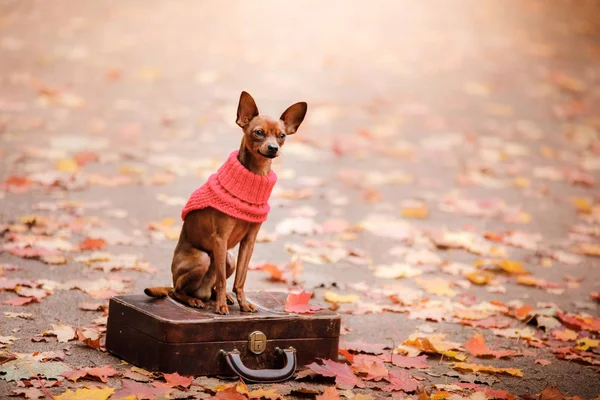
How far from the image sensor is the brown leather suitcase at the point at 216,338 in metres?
3.88

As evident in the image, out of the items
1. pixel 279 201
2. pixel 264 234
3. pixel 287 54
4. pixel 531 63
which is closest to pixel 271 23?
pixel 287 54

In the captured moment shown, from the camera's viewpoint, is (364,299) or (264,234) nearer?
(364,299)

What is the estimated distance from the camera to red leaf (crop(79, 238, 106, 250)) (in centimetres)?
625

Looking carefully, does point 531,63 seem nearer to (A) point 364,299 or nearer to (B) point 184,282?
(A) point 364,299

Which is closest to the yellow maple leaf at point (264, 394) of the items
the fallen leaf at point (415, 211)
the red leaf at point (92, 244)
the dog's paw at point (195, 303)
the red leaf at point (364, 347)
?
the dog's paw at point (195, 303)

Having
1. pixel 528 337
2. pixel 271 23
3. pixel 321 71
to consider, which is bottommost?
pixel 528 337

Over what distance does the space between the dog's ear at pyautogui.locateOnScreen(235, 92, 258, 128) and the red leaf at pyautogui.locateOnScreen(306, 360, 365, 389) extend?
1296mm

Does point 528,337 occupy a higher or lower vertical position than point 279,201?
lower

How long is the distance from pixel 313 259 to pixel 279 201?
1528mm

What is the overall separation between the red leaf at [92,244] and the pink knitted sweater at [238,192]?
2.41 metres

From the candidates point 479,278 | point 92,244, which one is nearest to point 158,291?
point 92,244

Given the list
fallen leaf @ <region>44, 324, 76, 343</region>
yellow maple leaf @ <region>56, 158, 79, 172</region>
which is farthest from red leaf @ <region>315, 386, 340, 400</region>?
yellow maple leaf @ <region>56, 158, 79, 172</region>

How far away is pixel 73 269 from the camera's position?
5.73 m

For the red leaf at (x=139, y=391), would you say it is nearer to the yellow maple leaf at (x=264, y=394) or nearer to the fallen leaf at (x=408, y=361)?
the yellow maple leaf at (x=264, y=394)
